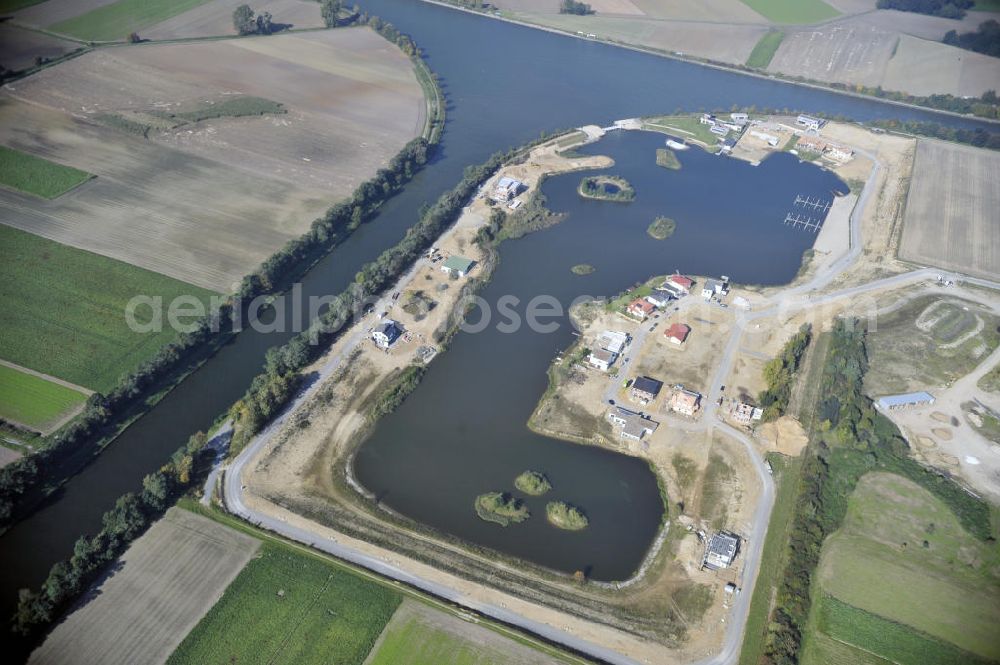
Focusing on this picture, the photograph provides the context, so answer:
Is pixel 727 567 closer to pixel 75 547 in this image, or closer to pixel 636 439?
pixel 636 439

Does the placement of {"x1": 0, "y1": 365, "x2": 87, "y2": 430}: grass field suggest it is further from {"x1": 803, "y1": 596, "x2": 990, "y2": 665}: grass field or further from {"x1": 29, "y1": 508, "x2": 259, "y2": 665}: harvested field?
{"x1": 803, "y1": 596, "x2": 990, "y2": 665}: grass field

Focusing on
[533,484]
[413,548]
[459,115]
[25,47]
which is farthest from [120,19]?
[413,548]

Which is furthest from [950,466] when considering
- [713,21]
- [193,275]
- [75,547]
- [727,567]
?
[713,21]

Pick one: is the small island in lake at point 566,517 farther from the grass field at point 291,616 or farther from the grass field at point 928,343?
the grass field at point 928,343

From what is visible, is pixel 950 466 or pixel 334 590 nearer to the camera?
pixel 334 590

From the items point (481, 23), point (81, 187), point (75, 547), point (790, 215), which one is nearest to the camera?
point (75, 547)

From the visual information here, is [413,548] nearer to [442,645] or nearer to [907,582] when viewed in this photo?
[442,645]
